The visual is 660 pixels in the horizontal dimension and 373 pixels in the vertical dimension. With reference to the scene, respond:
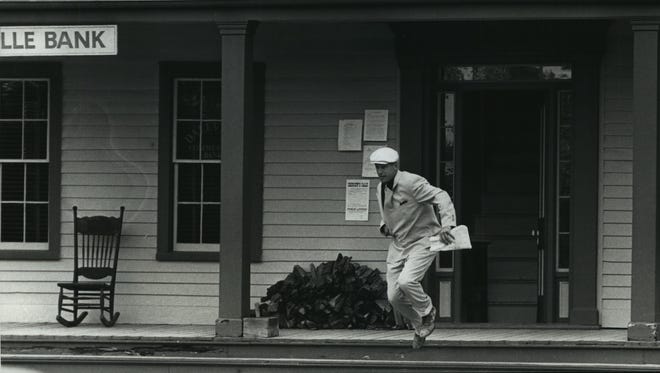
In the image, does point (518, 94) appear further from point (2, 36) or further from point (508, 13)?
point (2, 36)

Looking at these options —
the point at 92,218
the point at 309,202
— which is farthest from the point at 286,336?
the point at 92,218

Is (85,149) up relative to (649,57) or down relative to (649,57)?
down

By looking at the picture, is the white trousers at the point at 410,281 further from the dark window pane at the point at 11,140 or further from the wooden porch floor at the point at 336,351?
the dark window pane at the point at 11,140

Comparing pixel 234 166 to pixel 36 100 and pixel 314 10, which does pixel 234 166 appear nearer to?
pixel 314 10

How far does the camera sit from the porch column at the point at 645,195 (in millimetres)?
11039

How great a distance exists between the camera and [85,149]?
1359 centimetres

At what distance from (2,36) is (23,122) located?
181cm

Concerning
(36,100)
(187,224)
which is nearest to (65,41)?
(36,100)

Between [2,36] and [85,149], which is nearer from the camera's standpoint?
[2,36]

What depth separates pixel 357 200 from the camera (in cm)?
1324

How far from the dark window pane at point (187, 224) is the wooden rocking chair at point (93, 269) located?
0.66m

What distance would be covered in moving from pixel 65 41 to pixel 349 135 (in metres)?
3.29

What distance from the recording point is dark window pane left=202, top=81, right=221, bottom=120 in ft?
44.1

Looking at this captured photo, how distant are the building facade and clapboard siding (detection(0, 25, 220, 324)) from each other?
2cm
